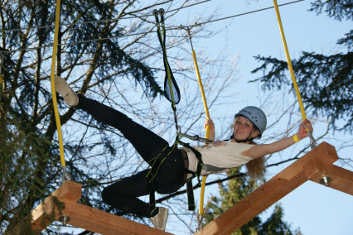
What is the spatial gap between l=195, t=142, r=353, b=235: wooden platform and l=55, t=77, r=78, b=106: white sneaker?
3.96 ft

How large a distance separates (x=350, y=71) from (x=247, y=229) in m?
6.00

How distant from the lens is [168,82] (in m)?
4.46

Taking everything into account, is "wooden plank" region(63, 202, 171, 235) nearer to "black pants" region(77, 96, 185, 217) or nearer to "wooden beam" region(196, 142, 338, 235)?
"black pants" region(77, 96, 185, 217)

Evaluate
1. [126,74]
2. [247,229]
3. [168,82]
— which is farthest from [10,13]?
[247,229]

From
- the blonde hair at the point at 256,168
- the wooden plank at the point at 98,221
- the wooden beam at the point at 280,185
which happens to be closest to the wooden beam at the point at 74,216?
the wooden plank at the point at 98,221

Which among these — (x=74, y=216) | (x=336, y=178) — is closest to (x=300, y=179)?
(x=336, y=178)

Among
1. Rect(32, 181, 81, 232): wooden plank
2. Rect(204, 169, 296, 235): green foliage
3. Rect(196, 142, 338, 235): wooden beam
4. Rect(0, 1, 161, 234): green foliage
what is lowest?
Rect(32, 181, 81, 232): wooden plank

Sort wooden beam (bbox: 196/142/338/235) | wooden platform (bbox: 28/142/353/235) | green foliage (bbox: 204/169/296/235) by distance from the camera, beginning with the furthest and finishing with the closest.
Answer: green foliage (bbox: 204/169/296/235) → wooden beam (bbox: 196/142/338/235) → wooden platform (bbox: 28/142/353/235)

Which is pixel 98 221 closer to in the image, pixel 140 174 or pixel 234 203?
pixel 140 174

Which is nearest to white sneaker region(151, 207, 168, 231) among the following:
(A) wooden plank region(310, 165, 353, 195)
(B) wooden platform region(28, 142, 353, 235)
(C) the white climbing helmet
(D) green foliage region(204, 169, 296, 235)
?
(B) wooden platform region(28, 142, 353, 235)

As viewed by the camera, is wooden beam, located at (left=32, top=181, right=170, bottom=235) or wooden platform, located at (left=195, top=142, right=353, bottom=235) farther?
wooden platform, located at (left=195, top=142, right=353, bottom=235)

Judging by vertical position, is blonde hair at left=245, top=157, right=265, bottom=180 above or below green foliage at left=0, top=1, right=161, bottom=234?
below

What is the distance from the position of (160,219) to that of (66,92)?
3.36 feet

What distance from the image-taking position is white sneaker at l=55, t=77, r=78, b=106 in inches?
175
